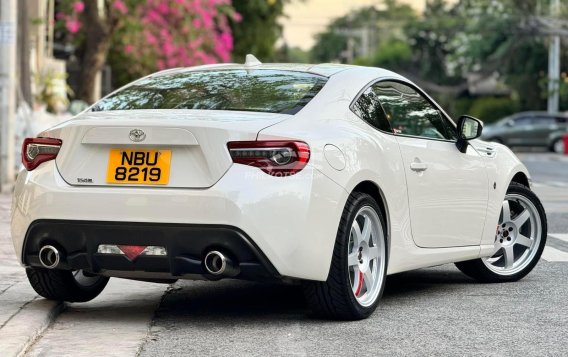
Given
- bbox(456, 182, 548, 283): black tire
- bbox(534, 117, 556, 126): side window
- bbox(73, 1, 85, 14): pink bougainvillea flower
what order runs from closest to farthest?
1. bbox(456, 182, 548, 283): black tire
2. bbox(73, 1, 85, 14): pink bougainvillea flower
3. bbox(534, 117, 556, 126): side window

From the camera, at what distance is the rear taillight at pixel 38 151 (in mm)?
7176

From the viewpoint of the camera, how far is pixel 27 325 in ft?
22.7

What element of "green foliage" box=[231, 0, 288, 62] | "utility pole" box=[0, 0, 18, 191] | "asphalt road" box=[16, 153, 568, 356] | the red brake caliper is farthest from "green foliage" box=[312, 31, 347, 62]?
the red brake caliper

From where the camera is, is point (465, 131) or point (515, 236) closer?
point (465, 131)

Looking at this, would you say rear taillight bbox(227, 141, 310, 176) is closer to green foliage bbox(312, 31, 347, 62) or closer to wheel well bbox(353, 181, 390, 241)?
wheel well bbox(353, 181, 390, 241)

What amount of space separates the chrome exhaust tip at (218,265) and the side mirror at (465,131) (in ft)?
7.53

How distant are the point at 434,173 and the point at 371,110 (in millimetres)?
642

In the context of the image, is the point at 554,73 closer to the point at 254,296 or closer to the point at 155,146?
the point at 254,296

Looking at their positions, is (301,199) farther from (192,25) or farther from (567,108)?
(567,108)

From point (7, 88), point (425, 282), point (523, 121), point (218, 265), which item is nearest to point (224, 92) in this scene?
point (218, 265)

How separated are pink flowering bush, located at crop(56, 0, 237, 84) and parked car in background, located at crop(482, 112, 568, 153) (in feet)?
37.9

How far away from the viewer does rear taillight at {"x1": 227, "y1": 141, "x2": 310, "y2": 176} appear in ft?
22.1

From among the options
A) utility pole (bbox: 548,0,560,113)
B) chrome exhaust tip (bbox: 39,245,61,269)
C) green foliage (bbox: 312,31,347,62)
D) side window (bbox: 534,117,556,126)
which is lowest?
green foliage (bbox: 312,31,347,62)

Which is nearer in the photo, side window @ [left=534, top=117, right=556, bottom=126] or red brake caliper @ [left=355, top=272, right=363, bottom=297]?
red brake caliper @ [left=355, top=272, right=363, bottom=297]
